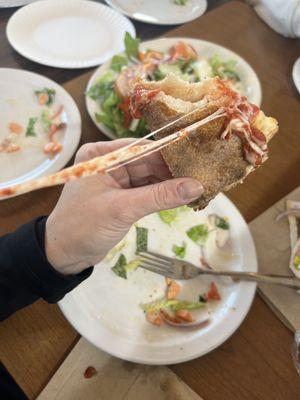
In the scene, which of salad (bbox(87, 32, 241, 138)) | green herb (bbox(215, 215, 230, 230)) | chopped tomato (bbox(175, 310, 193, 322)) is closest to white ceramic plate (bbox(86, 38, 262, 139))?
salad (bbox(87, 32, 241, 138))

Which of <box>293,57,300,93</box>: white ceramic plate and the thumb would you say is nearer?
the thumb

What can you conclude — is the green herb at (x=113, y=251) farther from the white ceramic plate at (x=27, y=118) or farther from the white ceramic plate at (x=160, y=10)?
the white ceramic plate at (x=160, y=10)

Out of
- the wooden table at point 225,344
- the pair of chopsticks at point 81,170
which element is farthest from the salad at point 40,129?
the pair of chopsticks at point 81,170

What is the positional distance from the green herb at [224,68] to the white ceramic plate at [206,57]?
25mm

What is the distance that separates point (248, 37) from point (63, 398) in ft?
6.47

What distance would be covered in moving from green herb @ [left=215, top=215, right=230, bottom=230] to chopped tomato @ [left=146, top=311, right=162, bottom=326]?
376 millimetres

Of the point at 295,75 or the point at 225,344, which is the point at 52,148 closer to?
the point at 225,344

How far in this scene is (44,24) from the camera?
6.52 ft

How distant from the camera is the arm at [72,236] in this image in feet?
2.97

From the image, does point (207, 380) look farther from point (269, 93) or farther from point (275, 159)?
point (269, 93)

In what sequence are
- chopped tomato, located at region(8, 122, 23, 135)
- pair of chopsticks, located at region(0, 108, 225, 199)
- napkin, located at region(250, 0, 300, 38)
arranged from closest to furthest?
pair of chopsticks, located at region(0, 108, 225, 199) → chopped tomato, located at region(8, 122, 23, 135) → napkin, located at region(250, 0, 300, 38)

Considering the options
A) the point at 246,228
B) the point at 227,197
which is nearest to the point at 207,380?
the point at 246,228

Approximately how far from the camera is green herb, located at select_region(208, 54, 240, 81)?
1.82 meters

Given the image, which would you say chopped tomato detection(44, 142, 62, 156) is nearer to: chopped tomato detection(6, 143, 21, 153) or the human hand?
chopped tomato detection(6, 143, 21, 153)
